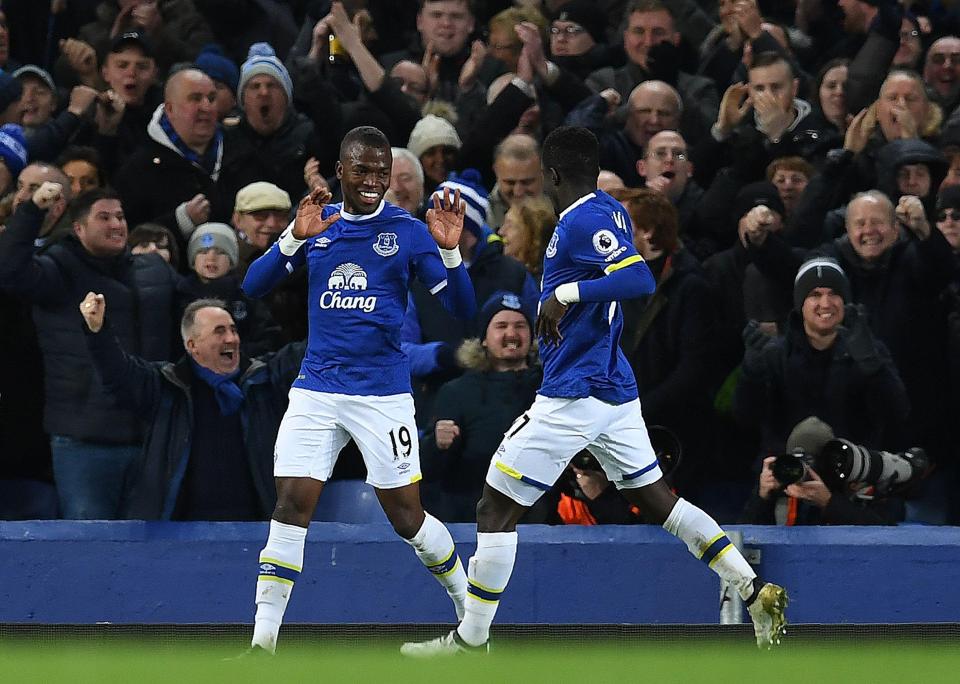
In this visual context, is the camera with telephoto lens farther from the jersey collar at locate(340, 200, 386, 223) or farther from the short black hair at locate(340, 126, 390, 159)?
the short black hair at locate(340, 126, 390, 159)

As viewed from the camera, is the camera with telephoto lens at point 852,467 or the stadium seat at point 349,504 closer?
the camera with telephoto lens at point 852,467

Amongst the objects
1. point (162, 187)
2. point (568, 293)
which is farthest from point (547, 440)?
point (162, 187)

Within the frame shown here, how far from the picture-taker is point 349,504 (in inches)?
377

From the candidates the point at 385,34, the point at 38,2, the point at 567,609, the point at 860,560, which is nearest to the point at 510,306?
the point at 567,609

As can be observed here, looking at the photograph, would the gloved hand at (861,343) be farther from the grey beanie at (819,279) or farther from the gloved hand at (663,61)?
the gloved hand at (663,61)

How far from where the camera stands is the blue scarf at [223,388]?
9.12 m

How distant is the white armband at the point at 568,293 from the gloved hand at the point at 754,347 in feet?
7.27

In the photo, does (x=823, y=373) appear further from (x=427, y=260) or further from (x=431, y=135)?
(x=431, y=135)

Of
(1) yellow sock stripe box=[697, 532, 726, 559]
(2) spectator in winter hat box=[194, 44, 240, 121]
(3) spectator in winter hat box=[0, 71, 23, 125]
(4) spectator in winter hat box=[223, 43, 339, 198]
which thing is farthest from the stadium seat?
(3) spectator in winter hat box=[0, 71, 23, 125]

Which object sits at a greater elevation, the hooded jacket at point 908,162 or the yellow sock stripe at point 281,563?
the hooded jacket at point 908,162

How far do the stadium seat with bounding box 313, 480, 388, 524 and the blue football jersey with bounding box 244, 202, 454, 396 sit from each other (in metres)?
1.68

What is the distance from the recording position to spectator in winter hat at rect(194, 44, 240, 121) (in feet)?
40.8

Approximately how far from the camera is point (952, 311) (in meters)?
10.0

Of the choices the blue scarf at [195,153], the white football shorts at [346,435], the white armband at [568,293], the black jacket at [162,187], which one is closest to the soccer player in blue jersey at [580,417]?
the white armband at [568,293]
